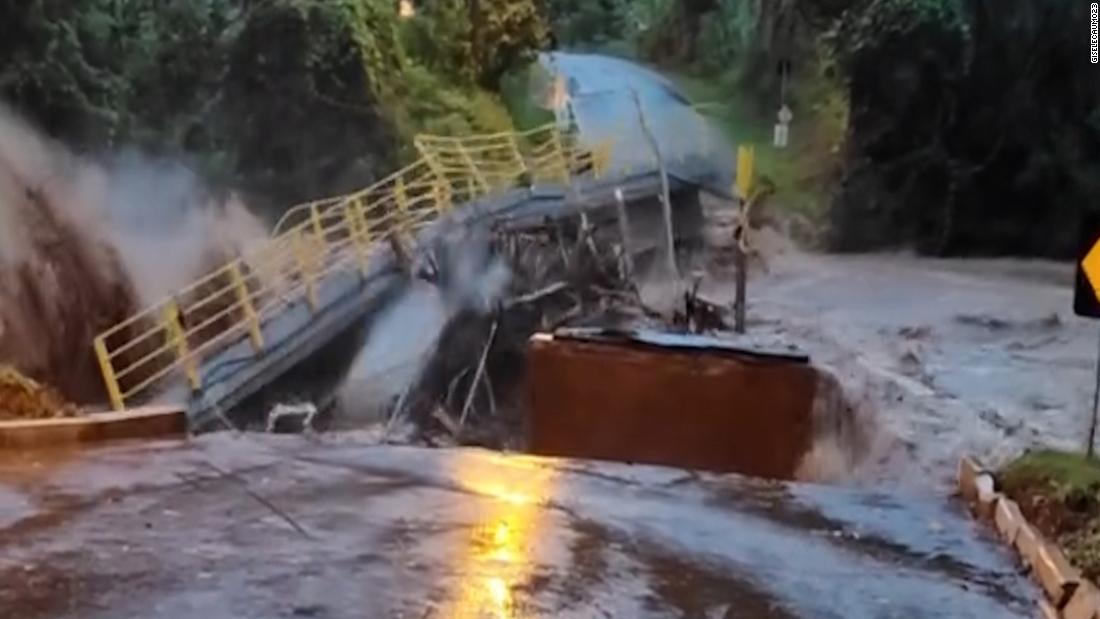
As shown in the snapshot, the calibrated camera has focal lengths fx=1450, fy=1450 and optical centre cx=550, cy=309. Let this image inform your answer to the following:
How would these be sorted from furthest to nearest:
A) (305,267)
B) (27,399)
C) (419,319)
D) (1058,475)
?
(419,319)
(305,267)
(27,399)
(1058,475)

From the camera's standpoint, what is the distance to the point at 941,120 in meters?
7.68

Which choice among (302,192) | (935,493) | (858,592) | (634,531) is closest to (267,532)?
(634,531)

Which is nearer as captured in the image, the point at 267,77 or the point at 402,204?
the point at 267,77

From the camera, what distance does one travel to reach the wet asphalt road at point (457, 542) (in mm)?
3193

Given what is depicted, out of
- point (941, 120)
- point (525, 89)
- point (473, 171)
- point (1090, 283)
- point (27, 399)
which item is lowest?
point (27, 399)

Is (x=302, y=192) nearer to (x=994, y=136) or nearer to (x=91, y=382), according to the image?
(x=91, y=382)

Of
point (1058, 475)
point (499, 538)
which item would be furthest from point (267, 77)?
point (1058, 475)

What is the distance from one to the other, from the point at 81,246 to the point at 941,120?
4452mm

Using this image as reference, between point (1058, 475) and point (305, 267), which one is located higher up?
point (305, 267)

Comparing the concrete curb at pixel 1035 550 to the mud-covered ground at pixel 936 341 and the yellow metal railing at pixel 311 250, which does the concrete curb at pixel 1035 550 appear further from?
the yellow metal railing at pixel 311 250

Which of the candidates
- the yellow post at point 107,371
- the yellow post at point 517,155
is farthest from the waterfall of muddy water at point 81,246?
the yellow post at point 517,155

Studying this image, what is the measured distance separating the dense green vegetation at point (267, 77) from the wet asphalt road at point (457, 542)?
9.20ft

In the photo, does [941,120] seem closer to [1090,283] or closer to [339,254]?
[1090,283]

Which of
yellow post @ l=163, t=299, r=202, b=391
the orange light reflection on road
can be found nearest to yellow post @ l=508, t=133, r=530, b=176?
yellow post @ l=163, t=299, r=202, b=391
